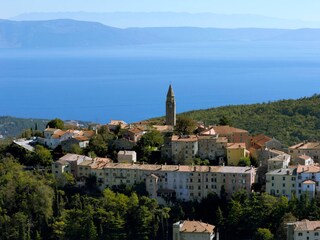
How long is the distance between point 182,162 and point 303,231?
10.3 m

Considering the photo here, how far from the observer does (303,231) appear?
91.1 feet

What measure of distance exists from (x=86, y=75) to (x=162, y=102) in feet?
160

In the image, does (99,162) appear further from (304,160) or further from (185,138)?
(304,160)

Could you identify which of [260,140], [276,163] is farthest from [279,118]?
[276,163]

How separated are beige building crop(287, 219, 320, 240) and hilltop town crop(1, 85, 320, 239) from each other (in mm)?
41

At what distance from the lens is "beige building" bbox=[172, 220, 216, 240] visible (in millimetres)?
29594

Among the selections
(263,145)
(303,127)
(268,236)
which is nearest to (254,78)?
(303,127)

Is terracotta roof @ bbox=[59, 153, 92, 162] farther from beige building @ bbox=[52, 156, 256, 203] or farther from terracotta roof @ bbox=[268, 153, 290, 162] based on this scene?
terracotta roof @ bbox=[268, 153, 290, 162]

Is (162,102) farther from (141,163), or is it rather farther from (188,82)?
(141,163)

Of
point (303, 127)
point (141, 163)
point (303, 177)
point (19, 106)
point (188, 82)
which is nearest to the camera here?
point (303, 177)

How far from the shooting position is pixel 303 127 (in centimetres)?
5250

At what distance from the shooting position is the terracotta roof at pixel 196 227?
29.7 metres

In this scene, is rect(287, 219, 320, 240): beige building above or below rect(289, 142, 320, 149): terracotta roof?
below

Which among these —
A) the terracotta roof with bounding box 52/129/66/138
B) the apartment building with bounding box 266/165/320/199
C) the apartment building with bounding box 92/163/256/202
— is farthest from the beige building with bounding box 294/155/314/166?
the terracotta roof with bounding box 52/129/66/138
